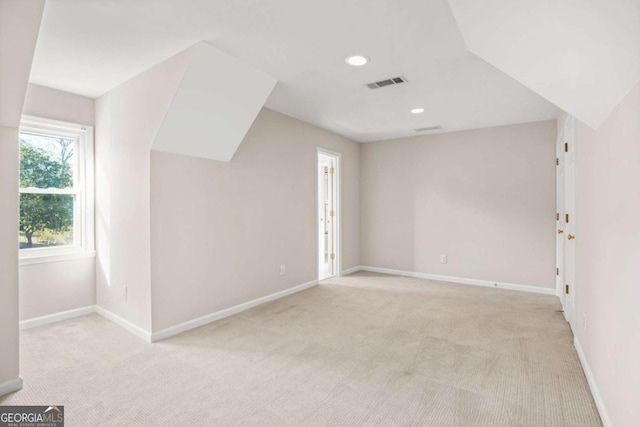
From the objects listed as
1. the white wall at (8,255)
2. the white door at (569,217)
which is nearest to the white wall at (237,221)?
the white wall at (8,255)

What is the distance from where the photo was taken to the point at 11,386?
222 cm

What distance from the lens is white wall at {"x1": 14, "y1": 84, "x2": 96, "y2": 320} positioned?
11.1 ft

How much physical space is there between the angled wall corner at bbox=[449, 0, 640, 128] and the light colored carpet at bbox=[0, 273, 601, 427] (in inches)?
71.9

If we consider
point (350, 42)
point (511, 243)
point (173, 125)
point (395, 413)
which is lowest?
point (395, 413)

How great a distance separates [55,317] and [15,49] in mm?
2808

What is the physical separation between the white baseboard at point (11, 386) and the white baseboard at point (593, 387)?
11.8ft

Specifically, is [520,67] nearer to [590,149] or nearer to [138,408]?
[590,149]

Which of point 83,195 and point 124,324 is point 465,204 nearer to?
point 124,324

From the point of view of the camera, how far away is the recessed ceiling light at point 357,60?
110 inches

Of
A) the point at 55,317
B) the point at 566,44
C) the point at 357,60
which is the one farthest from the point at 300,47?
the point at 55,317

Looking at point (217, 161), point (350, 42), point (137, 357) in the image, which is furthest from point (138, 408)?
point (350, 42)

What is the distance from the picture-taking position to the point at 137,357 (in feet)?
8.91

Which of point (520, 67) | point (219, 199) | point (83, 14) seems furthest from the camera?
point (219, 199)

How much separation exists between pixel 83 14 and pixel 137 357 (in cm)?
253
